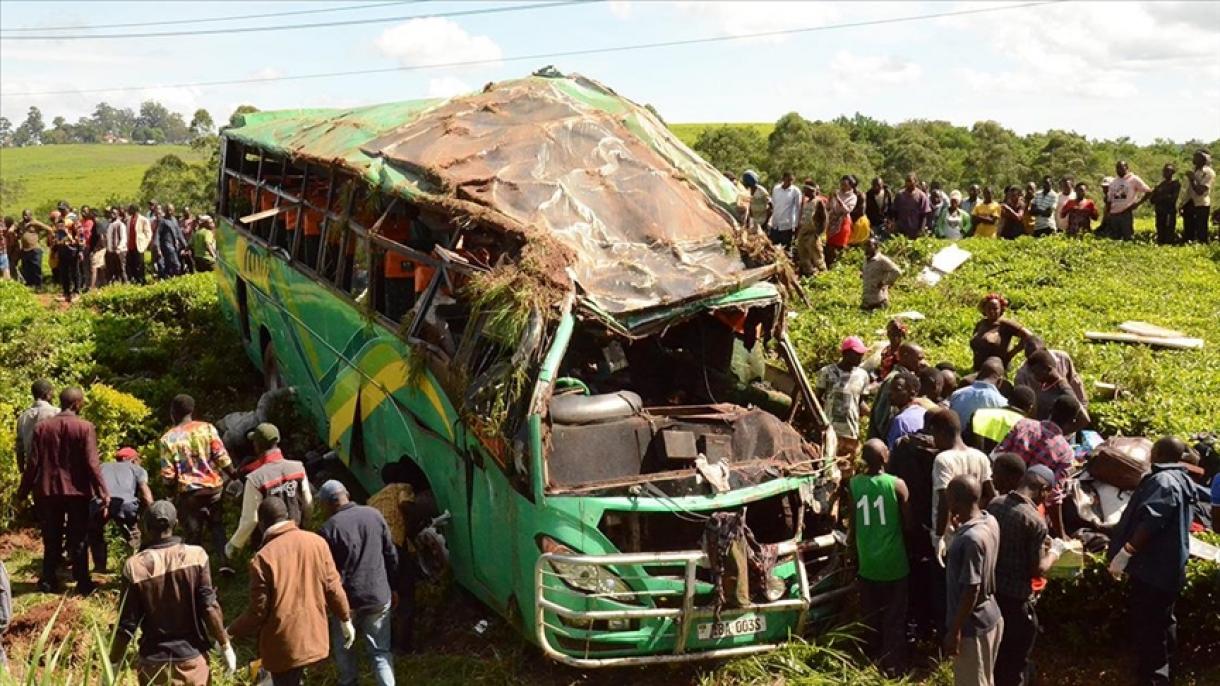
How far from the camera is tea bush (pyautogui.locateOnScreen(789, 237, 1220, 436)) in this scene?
1062 cm

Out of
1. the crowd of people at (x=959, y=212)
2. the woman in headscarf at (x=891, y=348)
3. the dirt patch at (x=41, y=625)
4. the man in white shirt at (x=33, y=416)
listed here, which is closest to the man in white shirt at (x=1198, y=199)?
the crowd of people at (x=959, y=212)

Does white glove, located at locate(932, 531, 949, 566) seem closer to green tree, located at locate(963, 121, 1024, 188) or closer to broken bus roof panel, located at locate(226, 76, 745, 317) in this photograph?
broken bus roof panel, located at locate(226, 76, 745, 317)

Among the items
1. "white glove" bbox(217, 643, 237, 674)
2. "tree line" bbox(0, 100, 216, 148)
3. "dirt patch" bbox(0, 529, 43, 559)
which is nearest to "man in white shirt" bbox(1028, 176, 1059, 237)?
"dirt patch" bbox(0, 529, 43, 559)

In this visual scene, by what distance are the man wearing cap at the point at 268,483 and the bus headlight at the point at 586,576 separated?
234cm

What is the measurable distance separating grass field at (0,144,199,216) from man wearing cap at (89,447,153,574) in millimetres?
41348

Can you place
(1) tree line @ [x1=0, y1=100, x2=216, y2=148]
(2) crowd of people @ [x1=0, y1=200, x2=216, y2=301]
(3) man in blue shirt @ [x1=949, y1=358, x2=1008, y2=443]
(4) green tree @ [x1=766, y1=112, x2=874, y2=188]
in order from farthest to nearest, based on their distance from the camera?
(1) tree line @ [x1=0, y1=100, x2=216, y2=148] → (4) green tree @ [x1=766, y1=112, x2=874, y2=188] → (2) crowd of people @ [x1=0, y1=200, x2=216, y2=301] → (3) man in blue shirt @ [x1=949, y1=358, x2=1008, y2=443]

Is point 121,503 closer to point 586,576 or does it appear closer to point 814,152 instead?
point 586,576

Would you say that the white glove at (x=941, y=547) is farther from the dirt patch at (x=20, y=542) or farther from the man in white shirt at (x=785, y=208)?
the man in white shirt at (x=785, y=208)

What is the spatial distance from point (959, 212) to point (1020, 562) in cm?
1484

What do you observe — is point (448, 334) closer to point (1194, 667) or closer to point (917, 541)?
point (917, 541)

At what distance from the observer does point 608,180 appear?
9031mm

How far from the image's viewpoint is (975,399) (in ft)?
29.0

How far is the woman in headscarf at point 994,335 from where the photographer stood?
10391 millimetres

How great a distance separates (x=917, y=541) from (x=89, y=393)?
9.00m
